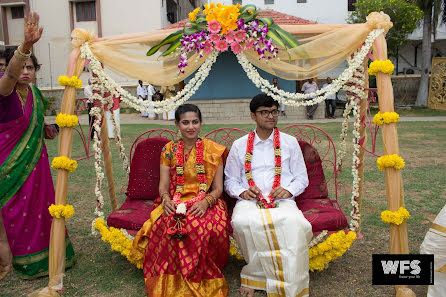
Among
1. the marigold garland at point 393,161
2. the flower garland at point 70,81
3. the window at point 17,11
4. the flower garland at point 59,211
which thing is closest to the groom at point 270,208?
the marigold garland at point 393,161

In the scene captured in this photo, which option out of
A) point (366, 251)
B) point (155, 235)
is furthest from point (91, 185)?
point (366, 251)

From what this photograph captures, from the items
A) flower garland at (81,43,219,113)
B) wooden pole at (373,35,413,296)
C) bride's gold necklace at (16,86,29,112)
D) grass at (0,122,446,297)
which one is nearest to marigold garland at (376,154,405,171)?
wooden pole at (373,35,413,296)

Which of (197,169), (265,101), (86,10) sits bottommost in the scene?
(197,169)

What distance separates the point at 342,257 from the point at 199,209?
1.69m

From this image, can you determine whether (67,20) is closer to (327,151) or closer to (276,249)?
(327,151)

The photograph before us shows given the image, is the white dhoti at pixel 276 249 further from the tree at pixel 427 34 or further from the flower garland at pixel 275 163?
the tree at pixel 427 34

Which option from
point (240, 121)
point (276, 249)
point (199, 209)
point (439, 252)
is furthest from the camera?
point (240, 121)

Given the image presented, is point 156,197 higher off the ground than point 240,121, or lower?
lower

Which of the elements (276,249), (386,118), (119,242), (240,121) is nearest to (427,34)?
(240,121)

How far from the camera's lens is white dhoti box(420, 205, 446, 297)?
9.50 ft

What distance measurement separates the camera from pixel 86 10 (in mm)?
24125

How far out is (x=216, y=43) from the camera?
365 cm

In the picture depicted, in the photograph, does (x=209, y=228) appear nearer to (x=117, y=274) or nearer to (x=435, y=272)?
(x=117, y=274)

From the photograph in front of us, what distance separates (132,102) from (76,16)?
23.3 m
